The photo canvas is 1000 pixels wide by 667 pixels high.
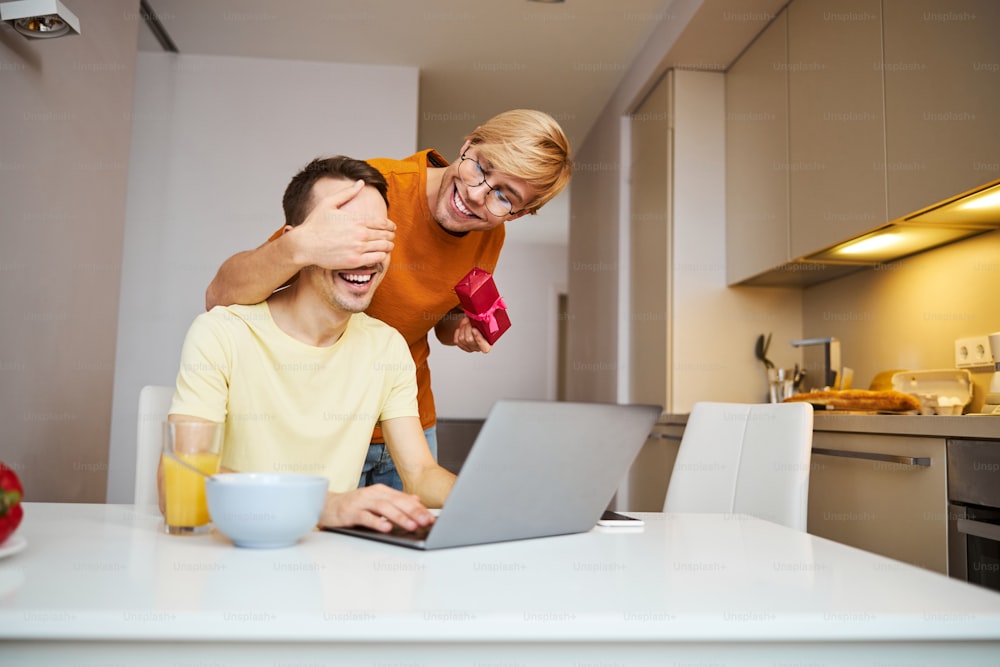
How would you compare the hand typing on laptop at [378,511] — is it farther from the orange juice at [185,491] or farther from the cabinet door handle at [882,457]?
the cabinet door handle at [882,457]

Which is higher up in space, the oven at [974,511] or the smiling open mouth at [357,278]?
the smiling open mouth at [357,278]

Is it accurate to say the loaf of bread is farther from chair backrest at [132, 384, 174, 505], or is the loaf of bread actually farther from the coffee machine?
chair backrest at [132, 384, 174, 505]

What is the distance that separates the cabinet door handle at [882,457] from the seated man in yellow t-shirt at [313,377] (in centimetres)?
109

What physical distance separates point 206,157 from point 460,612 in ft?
12.1

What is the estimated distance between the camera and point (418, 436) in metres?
1.38

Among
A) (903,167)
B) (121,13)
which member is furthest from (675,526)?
(121,13)

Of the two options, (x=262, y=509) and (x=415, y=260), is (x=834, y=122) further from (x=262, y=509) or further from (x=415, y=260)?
(x=262, y=509)

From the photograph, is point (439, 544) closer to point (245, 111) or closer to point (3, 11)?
point (3, 11)

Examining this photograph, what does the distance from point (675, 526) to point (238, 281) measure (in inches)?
31.2

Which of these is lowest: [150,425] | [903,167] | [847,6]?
[150,425]

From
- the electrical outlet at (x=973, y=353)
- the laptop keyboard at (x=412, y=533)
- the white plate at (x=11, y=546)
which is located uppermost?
the electrical outlet at (x=973, y=353)

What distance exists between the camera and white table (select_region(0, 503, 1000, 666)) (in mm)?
557

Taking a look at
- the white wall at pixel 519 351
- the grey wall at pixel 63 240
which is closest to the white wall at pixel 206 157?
the grey wall at pixel 63 240

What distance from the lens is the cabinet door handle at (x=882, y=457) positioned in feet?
5.74
